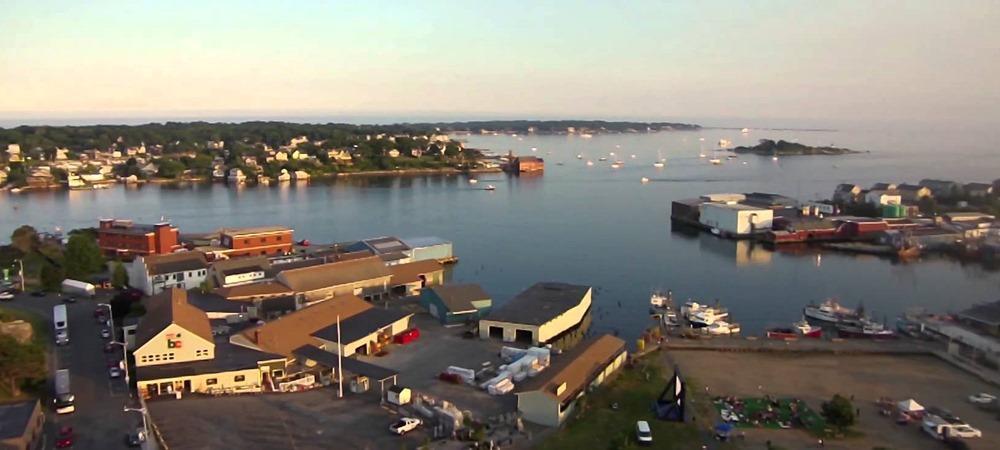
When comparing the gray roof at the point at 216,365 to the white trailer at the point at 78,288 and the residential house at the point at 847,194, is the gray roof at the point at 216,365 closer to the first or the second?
the white trailer at the point at 78,288

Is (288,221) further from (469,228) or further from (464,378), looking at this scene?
(464,378)

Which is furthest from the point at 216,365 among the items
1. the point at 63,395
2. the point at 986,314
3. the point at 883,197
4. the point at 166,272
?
the point at 883,197

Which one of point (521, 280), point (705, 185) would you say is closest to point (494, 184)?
point (705, 185)

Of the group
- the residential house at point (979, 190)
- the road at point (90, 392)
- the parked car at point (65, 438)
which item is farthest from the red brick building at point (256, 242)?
the residential house at point (979, 190)

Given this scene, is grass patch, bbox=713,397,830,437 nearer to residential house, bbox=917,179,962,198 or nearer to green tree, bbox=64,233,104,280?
green tree, bbox=64,233,104,280

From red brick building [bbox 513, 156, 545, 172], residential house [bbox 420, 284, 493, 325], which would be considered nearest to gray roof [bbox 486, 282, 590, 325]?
residential house [bbox 420, 284, 493, 325]
